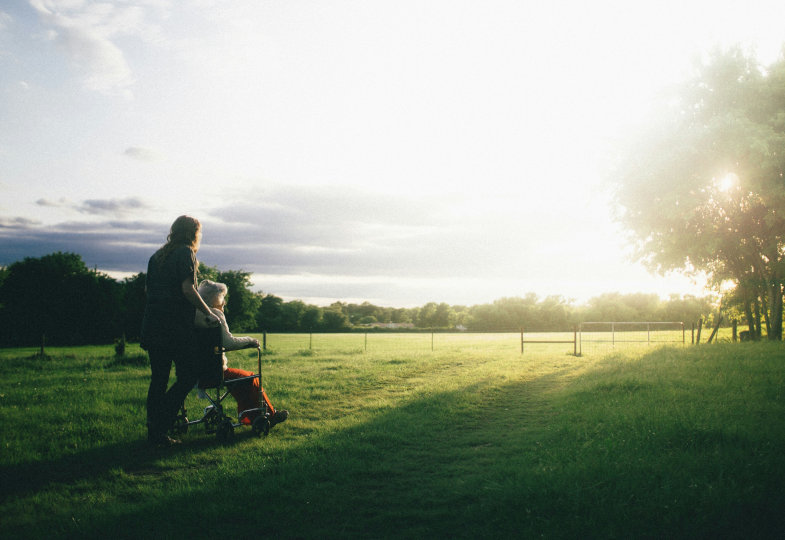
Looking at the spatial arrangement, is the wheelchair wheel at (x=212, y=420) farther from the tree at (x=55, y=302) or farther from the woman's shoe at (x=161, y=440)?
the tree at (x=55, y=302)

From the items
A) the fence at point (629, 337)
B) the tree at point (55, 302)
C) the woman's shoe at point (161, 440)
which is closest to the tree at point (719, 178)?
the fence at point (629, 337)

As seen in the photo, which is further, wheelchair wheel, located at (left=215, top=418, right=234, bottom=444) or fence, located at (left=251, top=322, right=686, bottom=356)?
fence, located at (left=251, top=322, right=686, bottom=356)

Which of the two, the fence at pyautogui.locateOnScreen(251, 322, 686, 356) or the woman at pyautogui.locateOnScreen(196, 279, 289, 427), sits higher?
the woman at pyautogui.locateOnScreen(196, 279, 289, 427)

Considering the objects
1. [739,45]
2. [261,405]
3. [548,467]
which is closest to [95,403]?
[261,405]

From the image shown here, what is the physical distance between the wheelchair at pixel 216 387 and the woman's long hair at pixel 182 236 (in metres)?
1.11

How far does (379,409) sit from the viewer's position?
8.52 meters

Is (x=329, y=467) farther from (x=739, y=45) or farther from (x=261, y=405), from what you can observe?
(x=739, y=45)

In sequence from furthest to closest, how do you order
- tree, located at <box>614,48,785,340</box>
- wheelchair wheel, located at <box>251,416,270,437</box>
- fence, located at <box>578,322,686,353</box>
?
fence, located at <box>578,322,686,353</box>, tree, located at <box>614,48,785,340</box>, wheelchair wheel, located at <box>251,416,270,437</box>

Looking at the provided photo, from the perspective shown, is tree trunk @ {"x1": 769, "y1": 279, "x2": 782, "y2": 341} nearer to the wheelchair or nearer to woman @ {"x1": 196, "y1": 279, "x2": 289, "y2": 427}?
woman @ {"x1": 196, "y1": 279, "x2": 289, "y2": 427}

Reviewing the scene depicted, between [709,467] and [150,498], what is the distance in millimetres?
5714

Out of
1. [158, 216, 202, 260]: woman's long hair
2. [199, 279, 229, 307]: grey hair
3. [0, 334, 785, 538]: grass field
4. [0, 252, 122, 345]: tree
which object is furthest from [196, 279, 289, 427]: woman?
[0, 252, 122, 345]: tree

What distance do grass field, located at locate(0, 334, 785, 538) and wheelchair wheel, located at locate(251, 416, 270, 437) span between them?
19 centimetres

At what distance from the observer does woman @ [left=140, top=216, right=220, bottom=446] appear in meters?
5.58

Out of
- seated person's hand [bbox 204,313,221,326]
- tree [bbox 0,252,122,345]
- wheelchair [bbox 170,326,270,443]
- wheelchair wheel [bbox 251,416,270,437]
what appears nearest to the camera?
seated person's hand [bbox 204,313,221,326]
